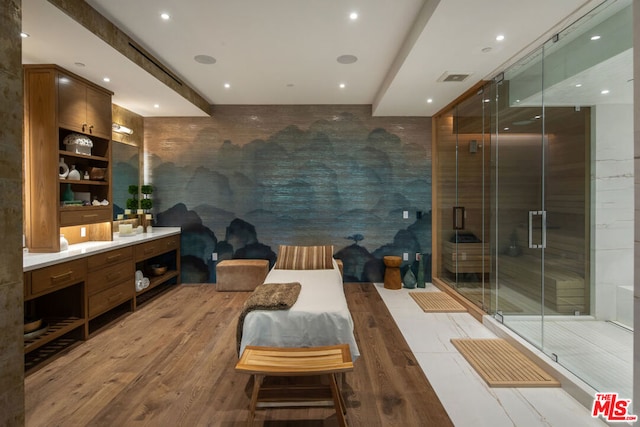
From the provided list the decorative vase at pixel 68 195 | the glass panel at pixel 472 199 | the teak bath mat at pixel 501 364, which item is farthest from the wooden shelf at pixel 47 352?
the glass panel at pixel 472 199

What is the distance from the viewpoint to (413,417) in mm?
1995

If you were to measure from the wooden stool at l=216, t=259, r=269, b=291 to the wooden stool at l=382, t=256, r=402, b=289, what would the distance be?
6.34ft

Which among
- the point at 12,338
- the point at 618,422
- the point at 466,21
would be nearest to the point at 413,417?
the point at 618,422

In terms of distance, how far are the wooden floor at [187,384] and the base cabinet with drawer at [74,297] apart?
0.71 feet

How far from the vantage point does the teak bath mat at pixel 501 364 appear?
7.72 ft

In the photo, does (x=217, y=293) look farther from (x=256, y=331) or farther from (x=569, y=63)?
(x=569, y=63)

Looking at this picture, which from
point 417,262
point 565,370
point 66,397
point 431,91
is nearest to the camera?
point 66,397

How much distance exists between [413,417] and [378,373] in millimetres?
534

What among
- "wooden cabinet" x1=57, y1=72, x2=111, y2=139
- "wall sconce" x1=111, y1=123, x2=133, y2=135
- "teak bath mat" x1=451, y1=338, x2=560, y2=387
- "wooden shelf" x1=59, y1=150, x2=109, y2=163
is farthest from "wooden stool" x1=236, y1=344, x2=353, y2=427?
"wall sconce" x1=111, y1=123, x2=133, y2=135

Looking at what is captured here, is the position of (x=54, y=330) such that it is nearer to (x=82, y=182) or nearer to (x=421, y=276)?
(x=82, y=182)

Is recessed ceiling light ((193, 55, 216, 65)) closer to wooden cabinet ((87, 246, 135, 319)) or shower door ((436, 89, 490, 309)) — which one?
wooden cabinet ((87, 246, 135, 319))

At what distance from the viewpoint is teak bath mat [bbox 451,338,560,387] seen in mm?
2354

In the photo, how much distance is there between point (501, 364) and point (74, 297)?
4.04 meters

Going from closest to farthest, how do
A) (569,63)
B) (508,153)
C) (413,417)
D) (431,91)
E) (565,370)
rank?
1. (413,417)
2. (565,370)
3. (569,63)
4. (508,153)
5. (431,91)
